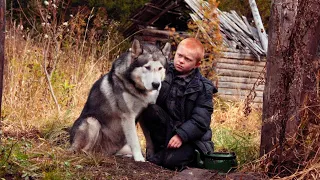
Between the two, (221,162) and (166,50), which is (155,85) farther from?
(221,162)

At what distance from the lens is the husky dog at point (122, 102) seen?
4723 millimetres

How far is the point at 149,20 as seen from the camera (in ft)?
46.6

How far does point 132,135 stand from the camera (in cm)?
479

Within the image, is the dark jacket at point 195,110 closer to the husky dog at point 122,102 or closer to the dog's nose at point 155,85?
the husky dog at point 122,102

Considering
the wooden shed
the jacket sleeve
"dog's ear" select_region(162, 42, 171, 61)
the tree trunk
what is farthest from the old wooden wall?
the tree trunk

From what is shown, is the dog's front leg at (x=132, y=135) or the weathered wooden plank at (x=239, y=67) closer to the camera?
the dog's front leg at (x=132, y=135)

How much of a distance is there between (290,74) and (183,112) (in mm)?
1403

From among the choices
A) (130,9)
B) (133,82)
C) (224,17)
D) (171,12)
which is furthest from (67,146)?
(130,9)

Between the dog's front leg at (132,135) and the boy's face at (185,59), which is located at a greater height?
the boy's face at (185,59)

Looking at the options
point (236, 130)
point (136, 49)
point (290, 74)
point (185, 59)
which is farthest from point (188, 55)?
point (236, 130)

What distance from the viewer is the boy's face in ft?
15.4

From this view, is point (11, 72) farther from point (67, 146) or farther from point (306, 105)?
point (306, 105)

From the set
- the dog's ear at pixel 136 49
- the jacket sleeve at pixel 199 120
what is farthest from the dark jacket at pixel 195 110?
the dog's ear at pixel 136 49

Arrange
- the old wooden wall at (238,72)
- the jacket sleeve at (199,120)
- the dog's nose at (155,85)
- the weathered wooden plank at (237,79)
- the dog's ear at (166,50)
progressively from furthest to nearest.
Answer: the weathered wooden plank at (237,79)
the old wooden wall at (238,72)
the dog's ear at (166,50)
the jacket sleeve at (199,120)
the dog's nose at (155,85)
